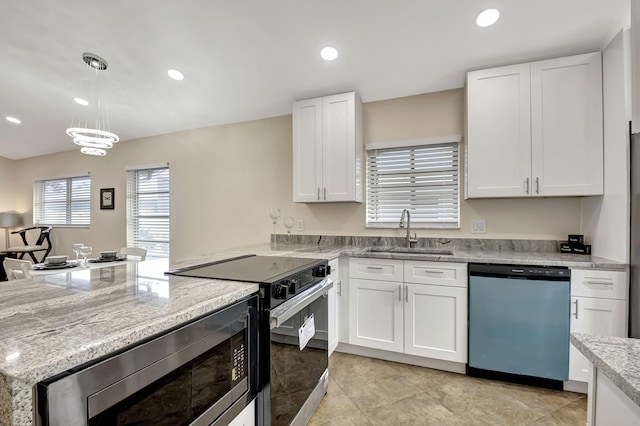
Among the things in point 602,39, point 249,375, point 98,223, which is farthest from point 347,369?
point 98,223

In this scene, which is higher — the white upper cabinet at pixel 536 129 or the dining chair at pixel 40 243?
the white upper cabinet at pixel 536 129

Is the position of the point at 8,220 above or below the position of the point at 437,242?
above

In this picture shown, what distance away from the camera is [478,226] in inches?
107

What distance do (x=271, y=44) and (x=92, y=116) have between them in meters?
3.20

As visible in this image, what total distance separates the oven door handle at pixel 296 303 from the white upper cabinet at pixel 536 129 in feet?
5.27

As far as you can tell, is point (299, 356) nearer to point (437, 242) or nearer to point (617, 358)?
point (617, 358)

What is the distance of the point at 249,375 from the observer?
1.22 meters

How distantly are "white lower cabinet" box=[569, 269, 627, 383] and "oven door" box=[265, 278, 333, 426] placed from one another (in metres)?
1.68

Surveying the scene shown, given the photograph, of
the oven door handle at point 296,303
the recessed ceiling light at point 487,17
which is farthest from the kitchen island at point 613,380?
the recessed ceiling light at point 487,17

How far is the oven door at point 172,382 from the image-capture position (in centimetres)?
62

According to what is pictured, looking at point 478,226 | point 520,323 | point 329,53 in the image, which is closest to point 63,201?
point 329,53

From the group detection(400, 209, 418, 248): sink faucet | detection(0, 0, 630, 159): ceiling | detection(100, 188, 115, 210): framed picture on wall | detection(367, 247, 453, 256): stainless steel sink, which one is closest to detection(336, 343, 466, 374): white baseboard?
detection(367, 247, 453, 256): stainless steel sink

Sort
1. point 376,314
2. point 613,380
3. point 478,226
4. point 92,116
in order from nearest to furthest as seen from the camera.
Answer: point 613,380 < point 376,314 < point 478,226 < point 92,116

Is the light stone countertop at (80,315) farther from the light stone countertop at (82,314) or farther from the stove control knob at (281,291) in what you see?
the stove control knob at (281,291)
